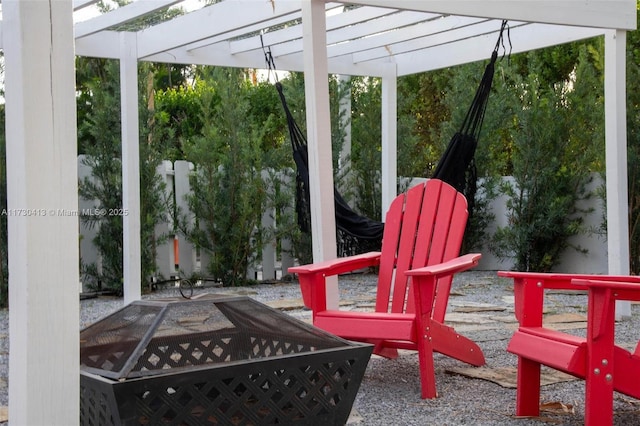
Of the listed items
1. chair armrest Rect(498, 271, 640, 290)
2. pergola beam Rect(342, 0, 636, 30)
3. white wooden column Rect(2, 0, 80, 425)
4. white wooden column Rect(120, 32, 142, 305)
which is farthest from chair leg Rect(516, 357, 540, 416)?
white wooden column Rect(120, 32, 142, 305)

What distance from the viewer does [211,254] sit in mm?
7582

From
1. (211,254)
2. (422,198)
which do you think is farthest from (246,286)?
(422,198)

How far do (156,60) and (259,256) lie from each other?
2.33 meters

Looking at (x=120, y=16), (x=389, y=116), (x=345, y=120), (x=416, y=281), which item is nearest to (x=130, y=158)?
(x=120, y=16)

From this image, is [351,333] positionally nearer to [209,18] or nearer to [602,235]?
[209,18]

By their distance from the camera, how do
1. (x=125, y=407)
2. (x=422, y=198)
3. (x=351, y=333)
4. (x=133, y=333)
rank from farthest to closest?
(x=422, y=198) → (x=351, y=333) → (x=133, y=333) → (x=125, y=407)

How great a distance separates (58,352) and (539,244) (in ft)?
23.3

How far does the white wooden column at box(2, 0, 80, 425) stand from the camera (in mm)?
1462

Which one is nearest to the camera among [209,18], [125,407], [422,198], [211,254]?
[125,407]

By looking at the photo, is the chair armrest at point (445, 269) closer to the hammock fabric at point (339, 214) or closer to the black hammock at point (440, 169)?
the black hammock at point (440, 169)

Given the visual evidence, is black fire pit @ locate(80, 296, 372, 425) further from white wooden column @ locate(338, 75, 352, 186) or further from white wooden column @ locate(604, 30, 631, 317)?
white wooden column @ locate(338, 75, 352, 186)

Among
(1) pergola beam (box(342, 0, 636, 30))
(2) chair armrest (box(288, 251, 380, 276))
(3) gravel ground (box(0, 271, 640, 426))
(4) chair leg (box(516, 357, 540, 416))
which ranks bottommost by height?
(3) gravel ground (box(0, 271, 640, 426))

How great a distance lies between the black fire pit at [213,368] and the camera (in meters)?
1.90

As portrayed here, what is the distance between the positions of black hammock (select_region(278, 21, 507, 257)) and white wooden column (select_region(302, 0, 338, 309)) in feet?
4.49
